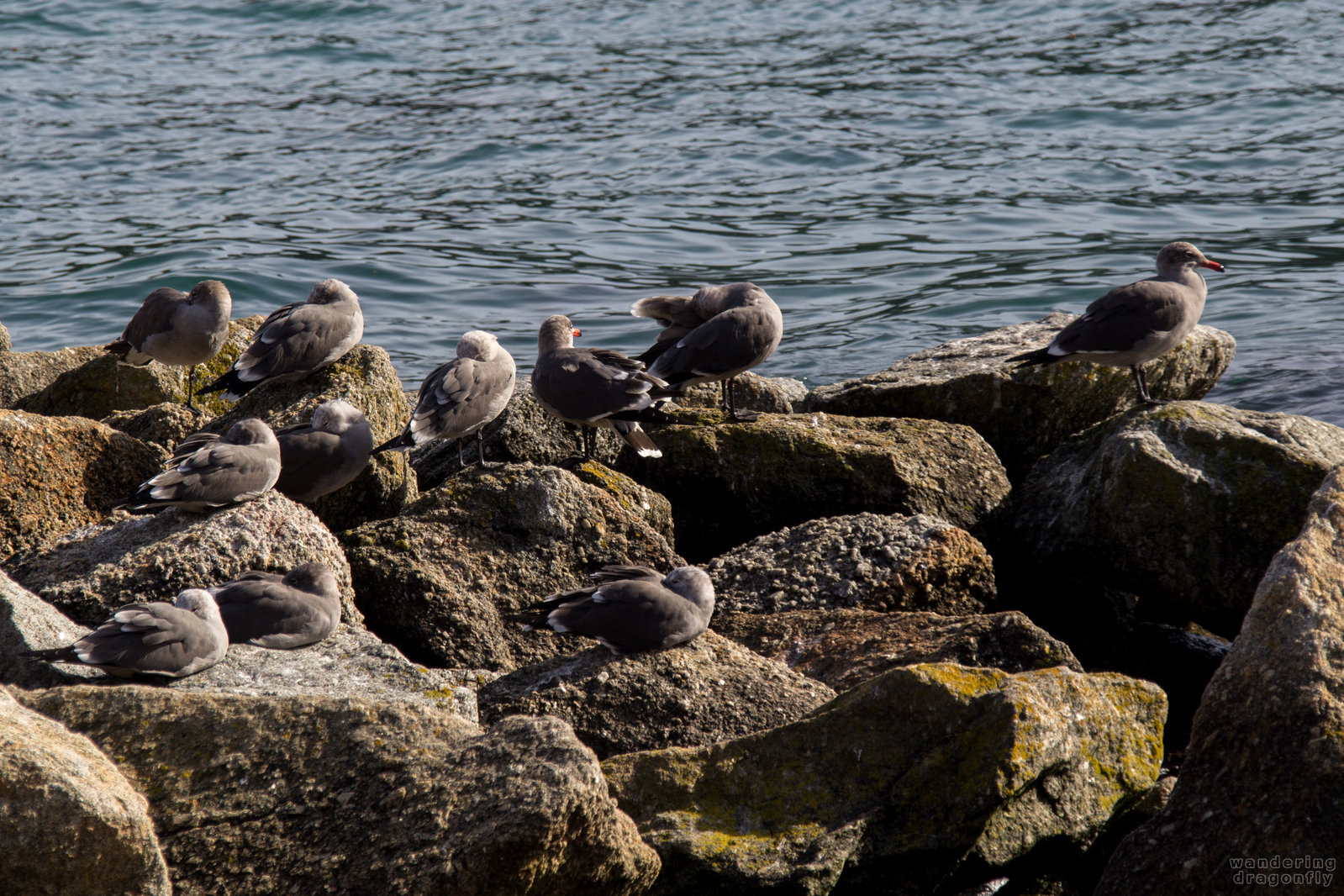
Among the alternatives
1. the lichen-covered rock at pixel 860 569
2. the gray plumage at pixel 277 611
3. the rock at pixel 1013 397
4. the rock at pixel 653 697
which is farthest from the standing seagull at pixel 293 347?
the rock at pixel 1013 397

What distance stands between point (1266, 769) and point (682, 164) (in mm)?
14148

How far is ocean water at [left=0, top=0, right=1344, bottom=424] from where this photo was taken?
12.5 meters

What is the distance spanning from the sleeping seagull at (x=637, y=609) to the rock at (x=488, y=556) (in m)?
0.50

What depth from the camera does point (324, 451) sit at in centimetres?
550

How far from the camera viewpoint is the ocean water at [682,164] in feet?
41.2

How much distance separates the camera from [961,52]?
20.7 metres

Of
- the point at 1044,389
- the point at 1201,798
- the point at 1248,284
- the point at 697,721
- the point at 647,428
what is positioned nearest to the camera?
the point at 1201,798

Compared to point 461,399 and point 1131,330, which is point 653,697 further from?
point 1131,330

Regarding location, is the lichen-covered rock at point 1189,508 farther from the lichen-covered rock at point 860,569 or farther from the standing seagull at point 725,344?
the standing seagull at point 725,344

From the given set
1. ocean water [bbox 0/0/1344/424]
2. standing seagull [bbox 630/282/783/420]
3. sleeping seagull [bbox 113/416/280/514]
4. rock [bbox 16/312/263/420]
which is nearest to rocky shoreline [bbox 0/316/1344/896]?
sleeping seagull [bbox 113/416/280/514]

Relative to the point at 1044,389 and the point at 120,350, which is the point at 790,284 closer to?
the point at 1044,389

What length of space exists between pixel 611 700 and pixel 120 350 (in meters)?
4.67

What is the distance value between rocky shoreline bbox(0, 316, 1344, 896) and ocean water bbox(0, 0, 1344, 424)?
172 inches

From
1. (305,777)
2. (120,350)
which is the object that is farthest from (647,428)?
(305,777)
